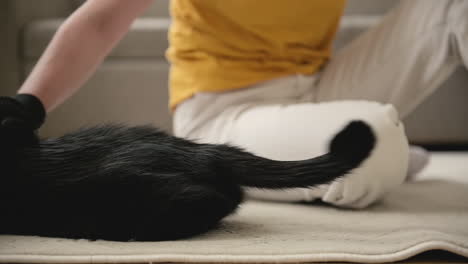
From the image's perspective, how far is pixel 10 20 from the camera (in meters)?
1.88

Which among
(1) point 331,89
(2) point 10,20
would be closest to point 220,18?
(1) point 331,89

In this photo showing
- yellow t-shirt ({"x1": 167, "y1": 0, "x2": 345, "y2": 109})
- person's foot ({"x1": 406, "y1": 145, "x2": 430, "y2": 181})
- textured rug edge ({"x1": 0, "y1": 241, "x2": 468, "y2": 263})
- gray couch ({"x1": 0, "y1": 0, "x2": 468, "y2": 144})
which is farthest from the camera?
gray couch ({"x1": 0, "y1": 0, "x2": 468, "y2": 144})

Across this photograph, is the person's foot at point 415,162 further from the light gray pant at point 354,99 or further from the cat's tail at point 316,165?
the cat's tail at point 316,165

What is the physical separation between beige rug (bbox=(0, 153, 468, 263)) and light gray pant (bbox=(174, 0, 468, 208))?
2.8 inches

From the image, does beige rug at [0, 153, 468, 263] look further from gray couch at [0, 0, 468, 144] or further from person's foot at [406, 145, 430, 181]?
gray couch at [0, 0, 468, 144]

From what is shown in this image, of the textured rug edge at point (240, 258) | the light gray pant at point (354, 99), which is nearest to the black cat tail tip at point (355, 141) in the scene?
the textured rug edge at point (240, 258)

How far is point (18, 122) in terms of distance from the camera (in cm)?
69

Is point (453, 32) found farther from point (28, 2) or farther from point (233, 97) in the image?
point (28, 2)

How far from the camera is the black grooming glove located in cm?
68

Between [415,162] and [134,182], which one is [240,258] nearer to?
[134,182]

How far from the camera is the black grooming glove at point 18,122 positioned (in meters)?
0.68

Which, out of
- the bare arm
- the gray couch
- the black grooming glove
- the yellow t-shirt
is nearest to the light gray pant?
the yellow t-shirt

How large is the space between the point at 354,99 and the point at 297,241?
1.75ft

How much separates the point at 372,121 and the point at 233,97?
0.30 m
